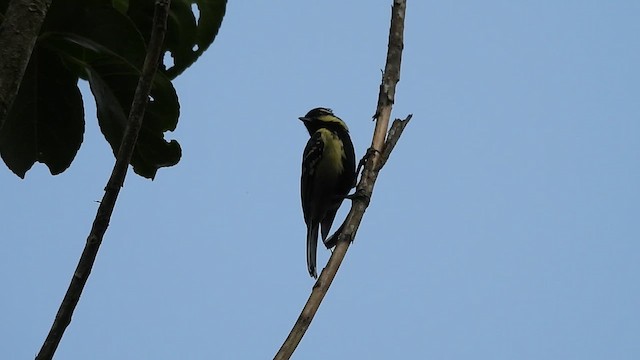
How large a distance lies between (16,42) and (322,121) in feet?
16.0

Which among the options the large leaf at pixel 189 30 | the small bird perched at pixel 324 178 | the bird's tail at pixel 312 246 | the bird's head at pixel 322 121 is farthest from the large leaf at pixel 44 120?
the bird's head at pixel 322 121

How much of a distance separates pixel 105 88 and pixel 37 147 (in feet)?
1.11

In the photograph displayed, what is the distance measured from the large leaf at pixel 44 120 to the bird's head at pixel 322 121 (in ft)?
11.8

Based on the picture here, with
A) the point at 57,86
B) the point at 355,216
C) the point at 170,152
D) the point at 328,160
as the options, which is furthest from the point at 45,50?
the point at 328,160

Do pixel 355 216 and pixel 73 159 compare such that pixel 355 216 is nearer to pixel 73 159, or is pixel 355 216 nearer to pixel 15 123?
pixel 73 159

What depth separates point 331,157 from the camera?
20.5ft

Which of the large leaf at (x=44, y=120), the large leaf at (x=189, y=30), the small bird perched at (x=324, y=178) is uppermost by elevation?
the small bird perched at (x=324, y=178)

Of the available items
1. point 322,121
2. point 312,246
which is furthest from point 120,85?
point 322,121

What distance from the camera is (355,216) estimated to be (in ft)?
11.1

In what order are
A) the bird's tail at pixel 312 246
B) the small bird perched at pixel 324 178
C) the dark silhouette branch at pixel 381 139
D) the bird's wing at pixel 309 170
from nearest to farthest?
the dark silhouette branch at pixel 381 139 < the bird's tail at pixel 312 246 < the small bird perched at pixel 324 178 < the bird's wing at pixel 309 170

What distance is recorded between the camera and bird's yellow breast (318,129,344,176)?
6.20 meters

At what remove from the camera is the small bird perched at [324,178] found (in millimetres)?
6191

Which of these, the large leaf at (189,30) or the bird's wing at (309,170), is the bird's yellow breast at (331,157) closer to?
the bird's wing at (309,170)

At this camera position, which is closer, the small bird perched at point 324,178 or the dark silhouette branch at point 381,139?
the dark silhouette branch at point 381,139
